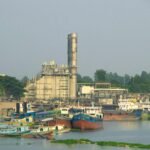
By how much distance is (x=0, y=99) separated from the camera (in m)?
87.4

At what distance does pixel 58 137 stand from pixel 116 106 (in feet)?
161

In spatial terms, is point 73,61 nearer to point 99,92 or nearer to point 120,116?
point 99,92

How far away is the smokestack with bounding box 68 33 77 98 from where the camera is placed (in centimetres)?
10411

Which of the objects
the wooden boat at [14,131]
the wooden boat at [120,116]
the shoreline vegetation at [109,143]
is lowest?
the shoreline vegetation at [109,143]

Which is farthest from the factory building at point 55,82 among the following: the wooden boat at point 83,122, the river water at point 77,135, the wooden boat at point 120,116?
the river water at point 77,135

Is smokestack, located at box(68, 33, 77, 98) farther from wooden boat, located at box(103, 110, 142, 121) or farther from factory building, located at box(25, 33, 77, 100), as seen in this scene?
wooden boat, located at box(103, 110, 142, 121)

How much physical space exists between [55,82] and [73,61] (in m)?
4.22

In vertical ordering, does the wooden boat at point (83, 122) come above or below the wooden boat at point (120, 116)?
below

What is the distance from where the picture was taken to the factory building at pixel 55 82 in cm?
10319

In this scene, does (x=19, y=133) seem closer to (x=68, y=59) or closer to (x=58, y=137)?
(x=58, y=137)

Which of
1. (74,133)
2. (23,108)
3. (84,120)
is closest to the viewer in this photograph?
(74,133)

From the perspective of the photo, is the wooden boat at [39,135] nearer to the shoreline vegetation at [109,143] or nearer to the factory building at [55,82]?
the shoreline vegetation at [109,143]

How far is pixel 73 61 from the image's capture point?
105 meters

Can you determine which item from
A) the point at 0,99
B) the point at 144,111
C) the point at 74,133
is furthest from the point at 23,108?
the point at 74,133
